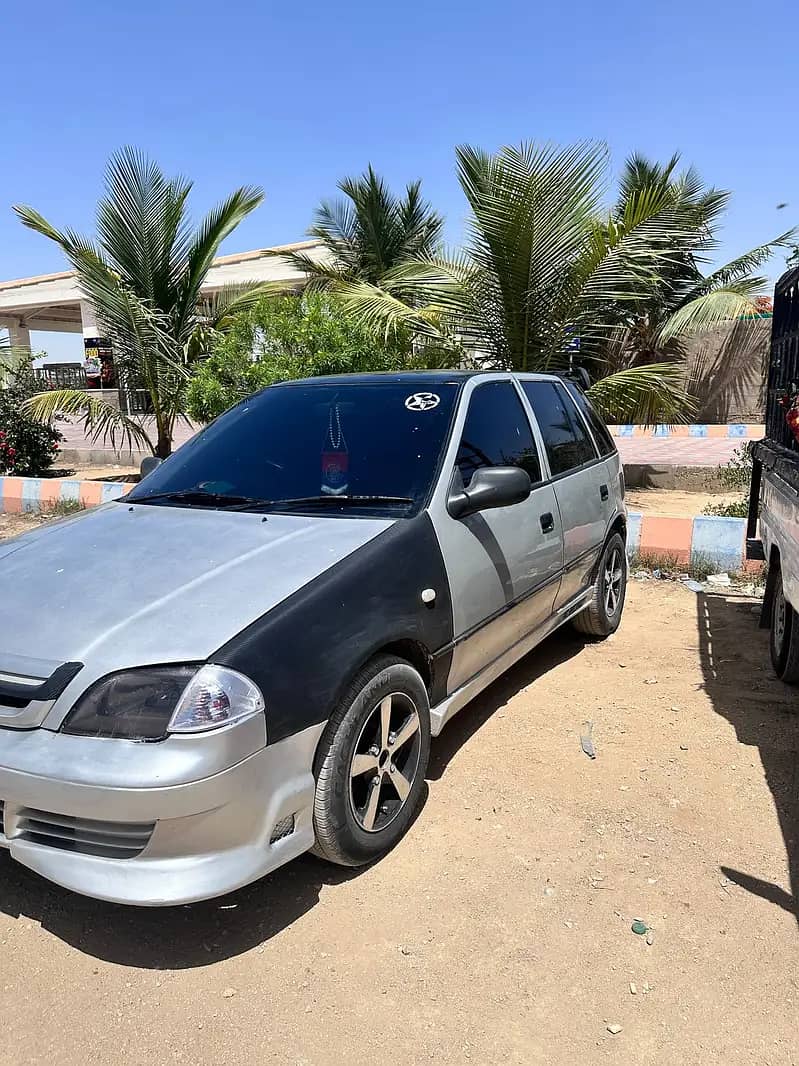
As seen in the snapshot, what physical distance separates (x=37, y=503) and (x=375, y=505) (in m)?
8.25

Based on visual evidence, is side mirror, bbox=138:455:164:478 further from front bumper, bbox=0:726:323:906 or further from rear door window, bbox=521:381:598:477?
front bumper, bbox=0:726:323:906

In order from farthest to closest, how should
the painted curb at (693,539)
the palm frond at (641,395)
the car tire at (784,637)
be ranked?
the palm frond at (641,395) < the painted curb at (693,539) < the car tire at (784,637)

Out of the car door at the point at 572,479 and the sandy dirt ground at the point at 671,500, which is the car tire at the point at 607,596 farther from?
the sandy dirt ground at the point at 671,500

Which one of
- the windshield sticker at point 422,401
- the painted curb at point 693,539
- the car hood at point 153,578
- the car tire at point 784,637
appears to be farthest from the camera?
the painted curb at point 693,539

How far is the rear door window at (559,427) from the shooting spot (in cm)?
453

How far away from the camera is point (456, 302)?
9.84 metres

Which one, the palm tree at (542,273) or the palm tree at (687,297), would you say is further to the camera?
the palm tree at (687,297)

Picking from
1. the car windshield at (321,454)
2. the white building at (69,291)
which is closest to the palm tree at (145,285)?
the white building at (69,291)

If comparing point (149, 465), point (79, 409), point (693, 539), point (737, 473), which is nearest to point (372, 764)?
point (149, 465)

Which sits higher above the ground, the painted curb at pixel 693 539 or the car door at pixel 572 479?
the car door at pixel 572 479

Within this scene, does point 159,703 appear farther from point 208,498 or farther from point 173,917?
point 208,498

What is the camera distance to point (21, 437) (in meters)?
12.8

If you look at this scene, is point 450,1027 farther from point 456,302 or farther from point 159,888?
point 456,302

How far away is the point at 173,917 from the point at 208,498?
1.69m
